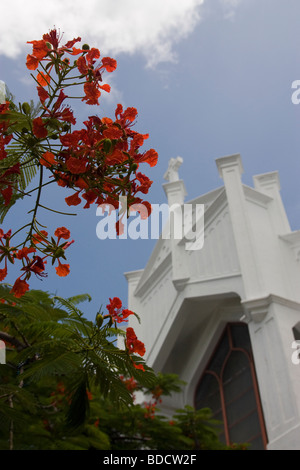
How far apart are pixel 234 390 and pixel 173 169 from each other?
5.81m

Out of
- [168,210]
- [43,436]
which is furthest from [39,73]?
[168,210]

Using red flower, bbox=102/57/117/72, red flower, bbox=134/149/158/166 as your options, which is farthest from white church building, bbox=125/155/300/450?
red flower, bbox=102/57/117/72

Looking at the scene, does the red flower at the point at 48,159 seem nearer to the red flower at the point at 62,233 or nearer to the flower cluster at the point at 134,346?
the red flower at the point at 62,233

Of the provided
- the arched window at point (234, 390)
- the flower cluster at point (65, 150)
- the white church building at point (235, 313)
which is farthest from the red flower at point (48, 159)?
the arched window at point (234, 390)

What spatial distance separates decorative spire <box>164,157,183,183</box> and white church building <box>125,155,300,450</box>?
3cm

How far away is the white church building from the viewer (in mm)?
7996

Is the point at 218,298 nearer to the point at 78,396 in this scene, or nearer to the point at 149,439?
the point at 149,439

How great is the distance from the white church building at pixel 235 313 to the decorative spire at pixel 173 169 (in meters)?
0.03

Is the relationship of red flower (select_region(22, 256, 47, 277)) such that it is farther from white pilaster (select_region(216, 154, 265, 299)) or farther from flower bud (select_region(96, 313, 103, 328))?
white pilaster (select_region(216, 154, 265, 299))

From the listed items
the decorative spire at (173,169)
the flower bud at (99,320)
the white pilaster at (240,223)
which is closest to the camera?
the flower bud at (99,320)

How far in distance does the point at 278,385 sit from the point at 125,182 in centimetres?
676

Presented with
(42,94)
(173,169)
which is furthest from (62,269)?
(173,169)

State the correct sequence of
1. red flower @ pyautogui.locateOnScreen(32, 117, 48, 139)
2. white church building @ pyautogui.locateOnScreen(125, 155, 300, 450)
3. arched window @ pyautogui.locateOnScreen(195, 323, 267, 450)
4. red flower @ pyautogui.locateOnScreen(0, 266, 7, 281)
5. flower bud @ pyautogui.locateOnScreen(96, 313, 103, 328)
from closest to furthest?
1. red flower @ pyautogui.locateOnScreen(32, 117, 48, 139)
2. red flower @ pyautogui.locateOnScreen(0, 266, 7, 281)
3. flower bud @ pyautogui.locateOnScreen(96, 313, 103, 328)
4. white church building @ pyautogui.locateOnScreen(125, 155, 300, 450)
5. arched window @ pyautogui.locateOnScreen(195, 323, 267, 450)

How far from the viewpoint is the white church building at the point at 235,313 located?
7996mm
